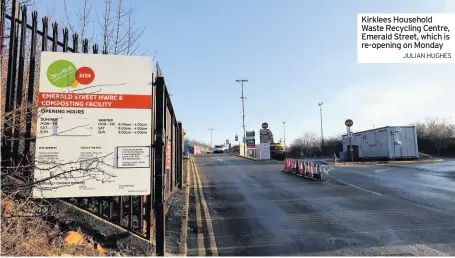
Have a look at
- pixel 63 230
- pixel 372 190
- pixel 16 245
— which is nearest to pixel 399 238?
pixel 63 230

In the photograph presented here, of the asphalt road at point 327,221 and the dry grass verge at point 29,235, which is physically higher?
the dry grass verge at point 29,235

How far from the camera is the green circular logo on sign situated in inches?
187

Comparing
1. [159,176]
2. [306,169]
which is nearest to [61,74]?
[159,176]

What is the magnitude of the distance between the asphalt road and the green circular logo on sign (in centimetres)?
320

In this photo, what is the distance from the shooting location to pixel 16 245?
4031mm

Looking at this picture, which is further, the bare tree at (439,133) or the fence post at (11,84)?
the bare tree at (439,133)

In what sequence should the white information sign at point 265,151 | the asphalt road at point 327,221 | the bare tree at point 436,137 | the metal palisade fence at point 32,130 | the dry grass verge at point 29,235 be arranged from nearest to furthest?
the dry grass verge at point 29,235 < the metal palisade fence at point 32,130 < the asphalt road at point 327,221 < the white information sign at point 265,151 < the bare tree at point 436,137

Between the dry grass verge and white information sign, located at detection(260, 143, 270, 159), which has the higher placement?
white information sign, located at detection(260, 143, 270, 159)

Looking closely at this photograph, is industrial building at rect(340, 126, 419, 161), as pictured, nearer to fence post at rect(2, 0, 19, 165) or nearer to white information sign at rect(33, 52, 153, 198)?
white information sign at rect(33, 52, 153, 198)

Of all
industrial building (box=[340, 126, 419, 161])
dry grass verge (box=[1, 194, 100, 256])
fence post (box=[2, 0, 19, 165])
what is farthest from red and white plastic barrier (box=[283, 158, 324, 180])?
fence post (box=[2, 0, 19, 165])

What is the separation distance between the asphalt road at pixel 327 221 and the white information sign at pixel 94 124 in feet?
6.24

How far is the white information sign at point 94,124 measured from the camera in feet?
15.4

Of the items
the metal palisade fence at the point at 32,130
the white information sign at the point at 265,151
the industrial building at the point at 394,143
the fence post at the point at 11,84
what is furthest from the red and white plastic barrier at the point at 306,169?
the white information sign at the point at 265,151

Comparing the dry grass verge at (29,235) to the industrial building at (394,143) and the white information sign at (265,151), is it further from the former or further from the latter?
the white information sign at (265,151)
